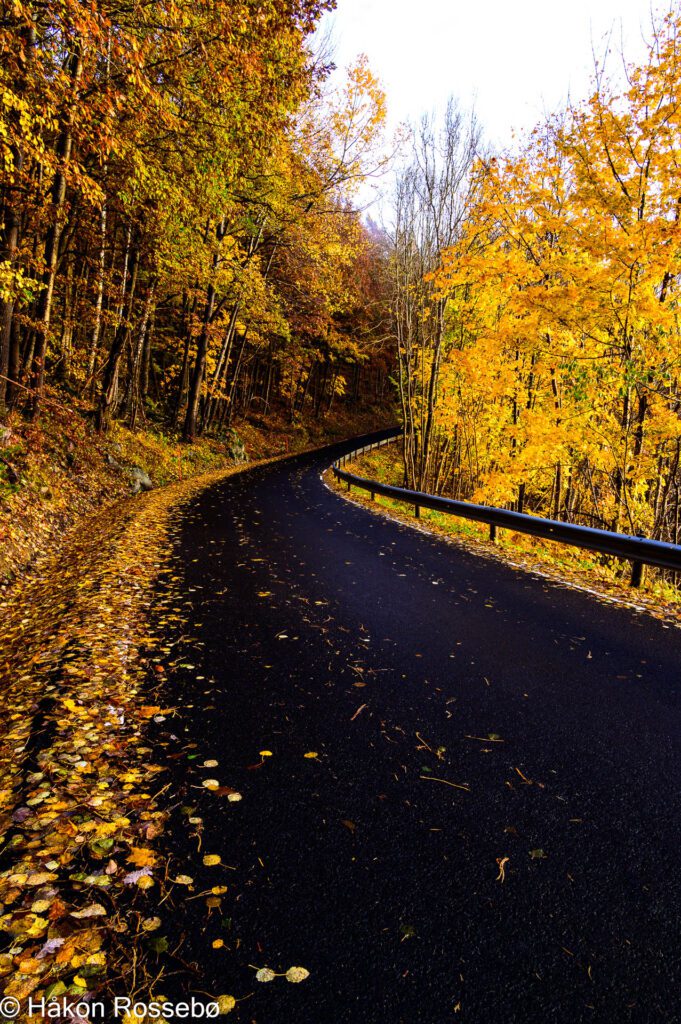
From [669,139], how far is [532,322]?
11.6 ft

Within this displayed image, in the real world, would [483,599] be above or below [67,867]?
above

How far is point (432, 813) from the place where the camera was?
264 cm

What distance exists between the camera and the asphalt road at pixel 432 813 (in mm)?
1836

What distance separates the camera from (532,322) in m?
10.7

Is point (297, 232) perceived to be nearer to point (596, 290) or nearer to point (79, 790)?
point (596, 290)

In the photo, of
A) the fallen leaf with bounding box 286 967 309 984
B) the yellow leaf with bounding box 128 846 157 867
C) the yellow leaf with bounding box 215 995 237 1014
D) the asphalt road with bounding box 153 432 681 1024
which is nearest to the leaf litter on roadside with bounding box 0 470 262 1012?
the yellow leaf with bounding box 128 846 157 867

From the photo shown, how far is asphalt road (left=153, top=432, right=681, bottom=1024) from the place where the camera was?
6.02ft

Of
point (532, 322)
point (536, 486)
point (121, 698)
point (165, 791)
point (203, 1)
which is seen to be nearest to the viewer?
point (165, 791)

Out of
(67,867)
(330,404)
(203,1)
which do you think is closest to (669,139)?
(203,1)

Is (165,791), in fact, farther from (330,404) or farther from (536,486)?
(330,404)

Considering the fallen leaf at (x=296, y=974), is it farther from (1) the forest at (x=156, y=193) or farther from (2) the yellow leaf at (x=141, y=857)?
(1) the forest at (x=156, y=193)

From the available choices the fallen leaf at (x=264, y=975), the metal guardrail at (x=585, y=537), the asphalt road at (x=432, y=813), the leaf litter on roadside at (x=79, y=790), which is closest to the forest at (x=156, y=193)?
the leaf litter on roadside at (x=79, y=790)

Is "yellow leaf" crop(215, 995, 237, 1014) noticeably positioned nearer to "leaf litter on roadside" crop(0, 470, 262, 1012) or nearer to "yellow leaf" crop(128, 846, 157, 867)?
"leaf litter on roadside" crop(0, 470, 262, 1012)

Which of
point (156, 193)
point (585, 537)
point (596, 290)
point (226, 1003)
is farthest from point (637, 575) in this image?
point (156, 193)
